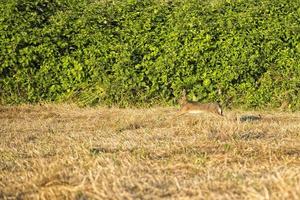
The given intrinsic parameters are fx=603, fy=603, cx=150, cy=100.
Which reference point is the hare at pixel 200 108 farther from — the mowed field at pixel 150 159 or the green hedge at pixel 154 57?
the green hedge at pixel 154 57

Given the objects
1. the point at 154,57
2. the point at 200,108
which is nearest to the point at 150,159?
the point at 200,108

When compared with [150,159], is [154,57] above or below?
below

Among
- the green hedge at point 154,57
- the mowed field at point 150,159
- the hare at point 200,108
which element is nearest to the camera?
the mowed field at point 150,159

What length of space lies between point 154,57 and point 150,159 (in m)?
5.82

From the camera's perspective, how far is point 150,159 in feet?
15.4

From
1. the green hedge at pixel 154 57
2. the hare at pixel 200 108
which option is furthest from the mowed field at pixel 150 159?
the green hedge at pixel 154 57

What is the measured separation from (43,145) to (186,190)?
2491mm

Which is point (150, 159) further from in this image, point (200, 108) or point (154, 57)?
point (154, 57)

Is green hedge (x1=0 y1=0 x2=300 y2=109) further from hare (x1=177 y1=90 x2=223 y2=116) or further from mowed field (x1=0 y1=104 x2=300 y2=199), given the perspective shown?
mowed field (x1=0 y1=104 x2=300 y2=199)

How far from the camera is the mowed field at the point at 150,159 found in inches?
141

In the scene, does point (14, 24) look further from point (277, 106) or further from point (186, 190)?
point (186, 190)

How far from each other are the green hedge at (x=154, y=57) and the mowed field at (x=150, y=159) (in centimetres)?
228

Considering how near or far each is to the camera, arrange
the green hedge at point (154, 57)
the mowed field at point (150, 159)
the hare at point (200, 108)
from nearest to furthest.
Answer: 1. the mowed field at point (150, 159)
2. the hare at point (200, 108)
3. the green hedge at point (154, 57)

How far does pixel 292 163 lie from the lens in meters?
4.43
